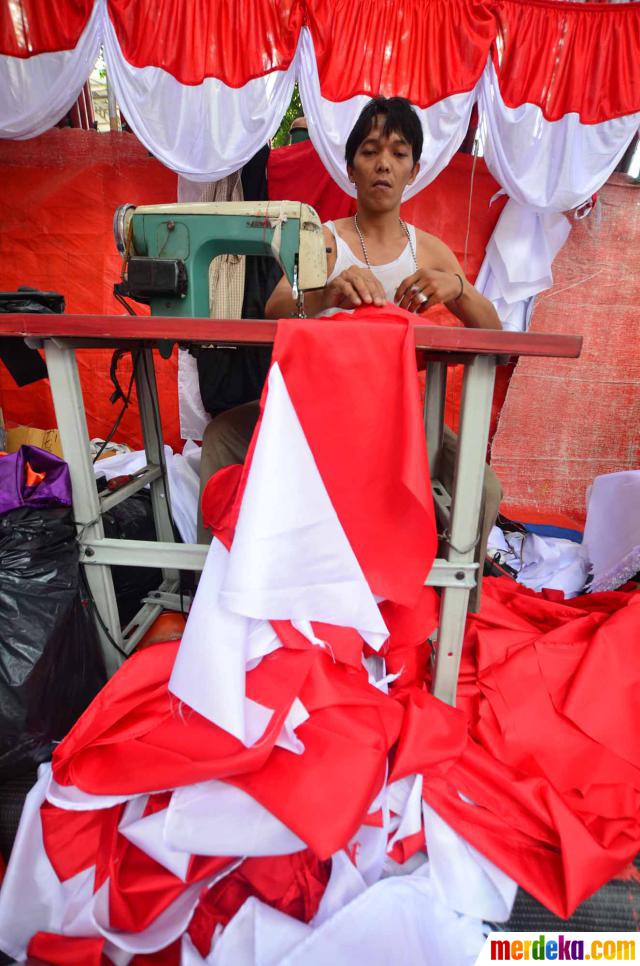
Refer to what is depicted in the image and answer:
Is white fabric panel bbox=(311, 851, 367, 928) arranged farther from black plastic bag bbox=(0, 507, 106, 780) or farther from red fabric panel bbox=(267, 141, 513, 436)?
red fabric panel bbox=(267, 141, 513, 436)

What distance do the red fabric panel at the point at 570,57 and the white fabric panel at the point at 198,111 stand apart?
1068 millimetres

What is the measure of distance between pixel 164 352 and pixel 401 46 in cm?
216

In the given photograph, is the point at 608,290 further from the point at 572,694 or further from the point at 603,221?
the point at 572,694

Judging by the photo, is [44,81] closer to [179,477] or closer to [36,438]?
[36,438]

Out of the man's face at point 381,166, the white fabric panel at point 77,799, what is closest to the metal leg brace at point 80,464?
the white fabric panel at point 77,799

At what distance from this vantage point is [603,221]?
2.88 m

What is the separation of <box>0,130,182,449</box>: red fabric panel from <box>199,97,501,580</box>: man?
1925 mm

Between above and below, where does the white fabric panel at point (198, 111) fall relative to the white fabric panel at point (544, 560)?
above

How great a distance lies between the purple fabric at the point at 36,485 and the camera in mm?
1025

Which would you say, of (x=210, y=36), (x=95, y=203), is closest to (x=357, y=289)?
(x=210, y=36)

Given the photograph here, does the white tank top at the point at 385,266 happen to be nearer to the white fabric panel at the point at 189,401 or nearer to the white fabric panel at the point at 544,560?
the white fabric panel at the point at 544,560

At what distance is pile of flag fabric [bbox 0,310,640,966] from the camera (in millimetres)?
822

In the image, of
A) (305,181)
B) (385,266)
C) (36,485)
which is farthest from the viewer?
(305,181)

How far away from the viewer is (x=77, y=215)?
9.97ft
